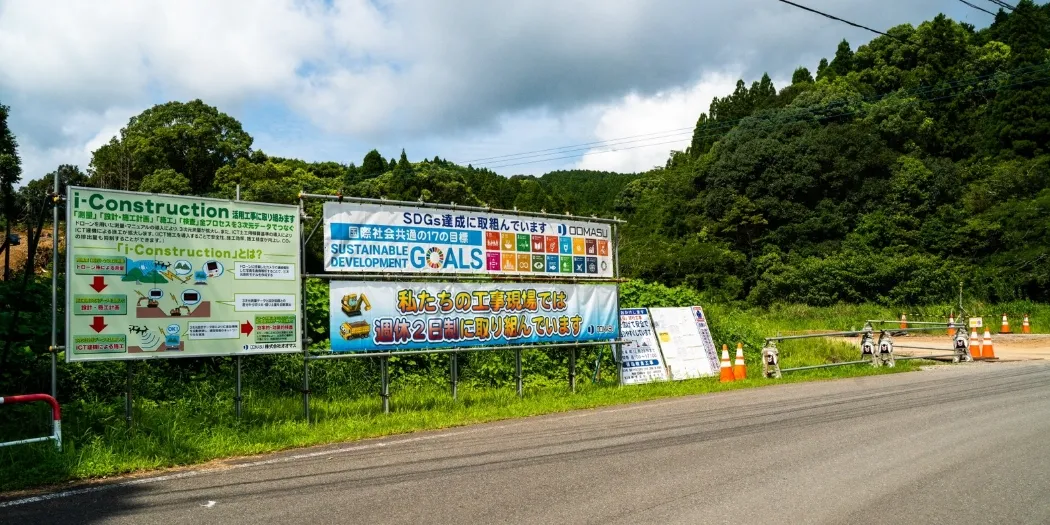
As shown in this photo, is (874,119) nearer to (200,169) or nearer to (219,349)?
(200,169)

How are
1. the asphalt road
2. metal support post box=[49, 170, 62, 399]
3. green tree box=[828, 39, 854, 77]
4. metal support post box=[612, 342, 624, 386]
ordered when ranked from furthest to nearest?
green tree box=[828, 39, 854, 77]
metal support post box=[612, 342, 624, 386]
metal support post box=[49, 170, 62, 399]
the asphalt road

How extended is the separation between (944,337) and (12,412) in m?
35.6

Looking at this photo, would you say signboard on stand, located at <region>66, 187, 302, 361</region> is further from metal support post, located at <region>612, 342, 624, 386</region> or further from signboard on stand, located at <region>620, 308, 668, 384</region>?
signboard on stand, located at <region>620, 308, 668, 384</region>

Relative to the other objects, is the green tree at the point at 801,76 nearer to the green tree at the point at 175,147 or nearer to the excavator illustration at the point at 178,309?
the green tree at the point at 175,147

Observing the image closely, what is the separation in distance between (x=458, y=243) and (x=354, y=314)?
226 cm

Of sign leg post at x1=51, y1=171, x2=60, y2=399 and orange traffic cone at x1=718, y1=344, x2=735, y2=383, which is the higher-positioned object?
sign leg post at x1=51, y1=171, x2=60, y2=399

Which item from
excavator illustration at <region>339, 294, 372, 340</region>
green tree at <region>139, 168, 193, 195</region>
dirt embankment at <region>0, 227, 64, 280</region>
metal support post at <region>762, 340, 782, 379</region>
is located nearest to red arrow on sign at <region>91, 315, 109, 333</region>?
excavator illustration at <region>339, 294, 372, 340</region>

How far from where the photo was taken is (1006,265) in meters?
47.1

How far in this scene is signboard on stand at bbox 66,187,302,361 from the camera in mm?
8953

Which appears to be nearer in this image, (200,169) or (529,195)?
(200,169)

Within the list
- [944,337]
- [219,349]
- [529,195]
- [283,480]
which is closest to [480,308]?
[219,349]

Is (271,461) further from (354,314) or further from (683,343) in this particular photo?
(683,343)

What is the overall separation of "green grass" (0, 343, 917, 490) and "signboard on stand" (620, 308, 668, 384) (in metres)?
0.79

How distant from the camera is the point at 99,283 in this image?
356 inches
